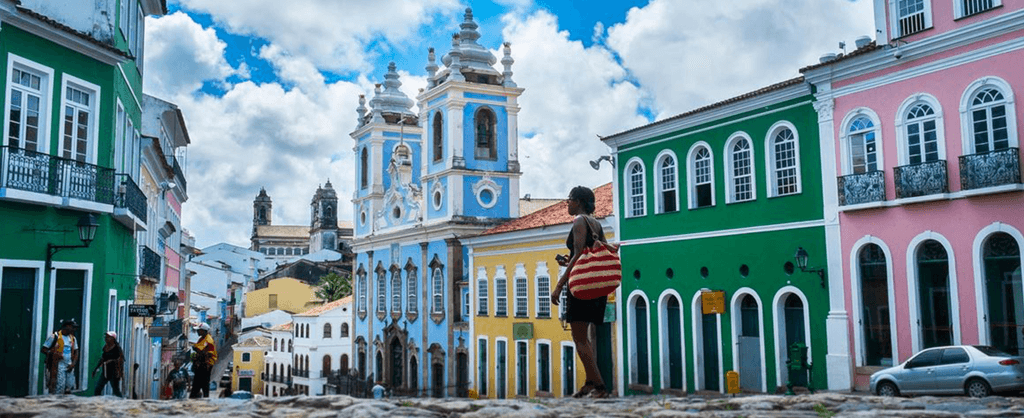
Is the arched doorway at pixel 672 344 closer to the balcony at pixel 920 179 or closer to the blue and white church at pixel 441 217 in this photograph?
the balcony at pixel 920 179

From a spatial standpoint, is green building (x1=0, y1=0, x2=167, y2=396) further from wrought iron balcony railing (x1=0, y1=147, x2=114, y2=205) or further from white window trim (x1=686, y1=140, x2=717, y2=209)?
white window trim (x1=686, y1=140, x2=717, y2=209)

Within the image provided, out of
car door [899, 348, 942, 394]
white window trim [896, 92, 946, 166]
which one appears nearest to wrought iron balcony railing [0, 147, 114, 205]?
car door [899, 348, 942, 394]

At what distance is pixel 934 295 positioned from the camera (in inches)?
725

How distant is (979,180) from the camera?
57.3ft

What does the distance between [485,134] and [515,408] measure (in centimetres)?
3384

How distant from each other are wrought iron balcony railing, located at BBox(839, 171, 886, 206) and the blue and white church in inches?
743

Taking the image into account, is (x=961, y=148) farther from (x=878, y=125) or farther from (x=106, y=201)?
(x=106, y=201)

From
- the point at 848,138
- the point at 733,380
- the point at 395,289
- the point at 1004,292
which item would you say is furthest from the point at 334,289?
the point at 1004,292

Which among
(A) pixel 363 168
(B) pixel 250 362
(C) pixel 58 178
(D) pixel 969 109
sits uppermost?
(A) pixel 363 168

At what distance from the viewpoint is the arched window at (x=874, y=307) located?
62.7 feet

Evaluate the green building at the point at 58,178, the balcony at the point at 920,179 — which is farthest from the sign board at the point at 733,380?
the green building at the point at 58,178

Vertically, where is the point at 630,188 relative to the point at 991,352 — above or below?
above

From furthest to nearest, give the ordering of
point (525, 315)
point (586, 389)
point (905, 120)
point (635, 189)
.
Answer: point (525, 315)
point (635, 189)
point (905, 120)
point (586, 389)

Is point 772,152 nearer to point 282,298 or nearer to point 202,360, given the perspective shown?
point 202,360
